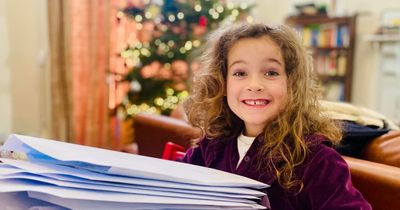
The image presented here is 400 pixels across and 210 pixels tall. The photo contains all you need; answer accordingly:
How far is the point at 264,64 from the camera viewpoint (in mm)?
766

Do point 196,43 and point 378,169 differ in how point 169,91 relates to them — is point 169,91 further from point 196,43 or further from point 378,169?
point 378,169

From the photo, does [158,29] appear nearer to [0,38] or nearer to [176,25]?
[176,25]

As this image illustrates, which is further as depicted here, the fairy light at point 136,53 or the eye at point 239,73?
the fairy light at point 136,53

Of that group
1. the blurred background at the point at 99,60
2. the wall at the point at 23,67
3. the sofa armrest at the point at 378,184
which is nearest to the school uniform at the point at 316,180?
the sofa armrest at the point at 378,184

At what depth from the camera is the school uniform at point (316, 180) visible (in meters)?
0.63

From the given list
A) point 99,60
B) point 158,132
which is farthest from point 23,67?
point 158,132

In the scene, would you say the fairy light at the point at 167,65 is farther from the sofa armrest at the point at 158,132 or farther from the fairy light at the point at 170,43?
the sofa armrest at the point at 158,132

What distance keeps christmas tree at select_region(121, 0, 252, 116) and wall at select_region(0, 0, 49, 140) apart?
71cm

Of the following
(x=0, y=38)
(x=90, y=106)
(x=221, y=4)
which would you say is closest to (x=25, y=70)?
(x=0, y=38)

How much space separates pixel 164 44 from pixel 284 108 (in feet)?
8.64

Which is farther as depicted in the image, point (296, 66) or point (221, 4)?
point (221, 4)

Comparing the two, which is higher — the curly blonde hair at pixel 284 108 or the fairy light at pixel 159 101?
the curly blonde hair at pixel 284 108

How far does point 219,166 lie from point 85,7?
10.1 ft

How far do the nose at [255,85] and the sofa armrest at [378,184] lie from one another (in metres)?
0.36
